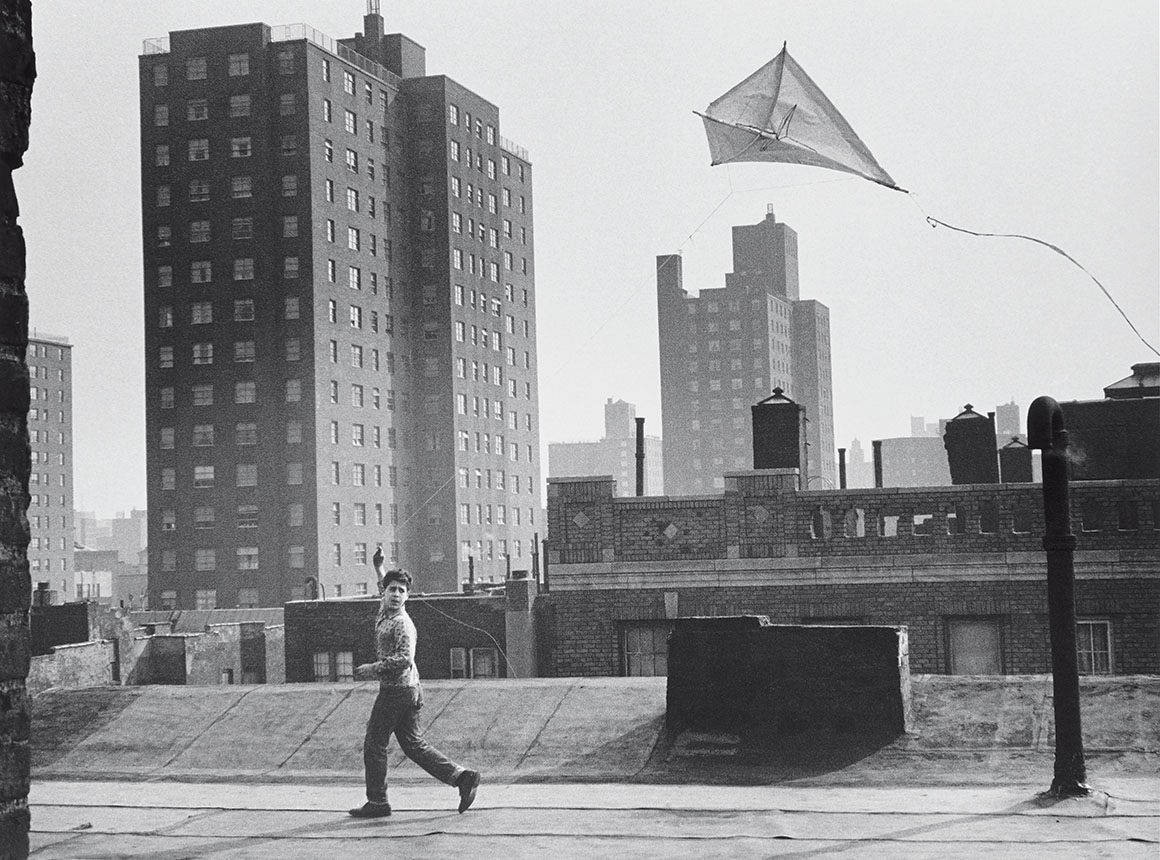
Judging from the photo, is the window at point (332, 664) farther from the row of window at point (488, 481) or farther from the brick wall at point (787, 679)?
the row of window at point (488, 481)

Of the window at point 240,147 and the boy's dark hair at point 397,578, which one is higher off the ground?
the window at point 240,147

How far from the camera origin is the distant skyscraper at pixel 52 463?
131m

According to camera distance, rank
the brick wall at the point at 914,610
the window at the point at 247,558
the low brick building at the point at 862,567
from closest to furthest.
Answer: the brick wall at the point at 914,610 → the low brick building at the point at 862,567 → the window at the point at 247,558

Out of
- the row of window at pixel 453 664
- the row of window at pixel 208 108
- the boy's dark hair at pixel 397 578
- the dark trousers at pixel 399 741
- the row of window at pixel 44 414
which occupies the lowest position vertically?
the row of window at pixel 453 664

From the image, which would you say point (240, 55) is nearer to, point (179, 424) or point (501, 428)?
point (179, 424)

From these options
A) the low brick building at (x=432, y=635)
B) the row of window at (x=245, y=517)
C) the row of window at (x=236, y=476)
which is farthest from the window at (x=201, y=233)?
the low brick building at (x=432, y=635)

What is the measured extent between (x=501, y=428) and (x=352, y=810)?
97.0 meters

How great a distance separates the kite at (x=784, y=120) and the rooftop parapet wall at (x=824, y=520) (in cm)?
735

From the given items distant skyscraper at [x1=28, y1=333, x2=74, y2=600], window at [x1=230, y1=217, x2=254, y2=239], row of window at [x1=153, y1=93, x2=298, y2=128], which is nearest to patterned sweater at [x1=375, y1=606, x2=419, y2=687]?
window at [x1=230, y1=217, x2=254, y2=239]

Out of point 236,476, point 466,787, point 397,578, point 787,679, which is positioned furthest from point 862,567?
point 236,476

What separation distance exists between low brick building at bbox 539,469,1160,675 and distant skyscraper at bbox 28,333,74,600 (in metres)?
116

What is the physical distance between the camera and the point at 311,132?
8562 centimetres

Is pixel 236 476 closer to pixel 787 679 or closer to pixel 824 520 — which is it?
pixel 824 520

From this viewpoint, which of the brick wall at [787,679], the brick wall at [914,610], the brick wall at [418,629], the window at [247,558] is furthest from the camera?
the window at [247,558]
